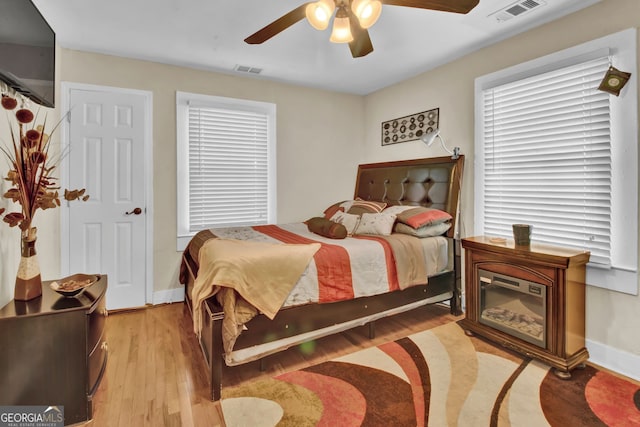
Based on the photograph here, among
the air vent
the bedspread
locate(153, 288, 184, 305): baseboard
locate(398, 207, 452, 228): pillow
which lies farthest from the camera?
the air vent

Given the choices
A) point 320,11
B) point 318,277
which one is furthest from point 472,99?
point 318,277

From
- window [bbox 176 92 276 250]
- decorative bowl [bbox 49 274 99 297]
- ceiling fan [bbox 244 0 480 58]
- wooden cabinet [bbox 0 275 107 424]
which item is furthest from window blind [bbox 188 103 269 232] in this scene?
wooden cabinet [bbox 0 275 107 424]

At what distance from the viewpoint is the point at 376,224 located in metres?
3.06

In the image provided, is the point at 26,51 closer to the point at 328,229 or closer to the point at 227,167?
the point at 227,167

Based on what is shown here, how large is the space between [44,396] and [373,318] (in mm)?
2020

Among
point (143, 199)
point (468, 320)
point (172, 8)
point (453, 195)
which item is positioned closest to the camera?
point (172, 8)

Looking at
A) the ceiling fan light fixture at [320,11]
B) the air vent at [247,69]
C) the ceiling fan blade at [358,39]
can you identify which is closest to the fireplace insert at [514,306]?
the ceiling fan blade at [358,39]

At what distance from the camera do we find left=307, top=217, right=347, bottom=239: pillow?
2781 millimetres

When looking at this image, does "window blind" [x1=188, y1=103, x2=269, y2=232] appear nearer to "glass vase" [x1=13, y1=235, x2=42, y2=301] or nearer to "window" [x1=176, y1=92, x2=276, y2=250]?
"window" [x1=176, y1=92, x2=276, y2=250]

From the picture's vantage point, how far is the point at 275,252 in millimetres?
2152

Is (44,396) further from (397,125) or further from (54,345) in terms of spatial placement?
(397,125)

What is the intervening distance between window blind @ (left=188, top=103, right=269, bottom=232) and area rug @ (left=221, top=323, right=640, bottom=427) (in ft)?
7.25

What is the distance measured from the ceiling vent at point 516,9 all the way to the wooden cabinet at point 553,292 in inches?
69.1

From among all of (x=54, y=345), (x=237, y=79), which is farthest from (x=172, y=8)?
(x=54, y=345)
